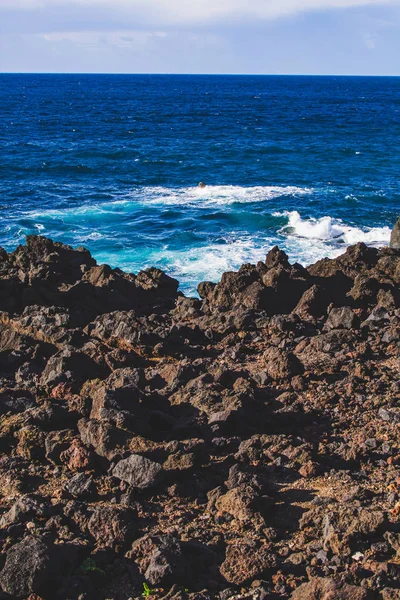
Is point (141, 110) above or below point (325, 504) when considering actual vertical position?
above

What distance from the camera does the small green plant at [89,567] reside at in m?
6.44

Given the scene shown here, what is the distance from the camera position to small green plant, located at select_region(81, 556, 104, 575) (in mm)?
6438

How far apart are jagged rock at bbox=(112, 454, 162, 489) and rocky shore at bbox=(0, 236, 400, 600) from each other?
0.02 metres

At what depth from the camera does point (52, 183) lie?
4312 cm

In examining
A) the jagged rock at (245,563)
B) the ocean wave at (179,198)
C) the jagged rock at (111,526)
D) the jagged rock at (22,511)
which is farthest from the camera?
the ocean wave at (179,198)

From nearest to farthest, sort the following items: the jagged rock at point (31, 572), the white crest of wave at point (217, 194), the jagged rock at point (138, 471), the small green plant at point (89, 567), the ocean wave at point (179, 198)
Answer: the jagged rock at point (31, 572) < the small green plant at point (89, 567) < the jagged rock at point (138, 471) < the ocean wave at point (179, 198) < the white crest of wave at point (217, 194)

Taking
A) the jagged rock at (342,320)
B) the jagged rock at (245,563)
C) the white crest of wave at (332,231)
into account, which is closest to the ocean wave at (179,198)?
the white crest of wave at (332,231)

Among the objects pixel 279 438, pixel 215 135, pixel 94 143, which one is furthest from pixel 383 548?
pixel 215 135

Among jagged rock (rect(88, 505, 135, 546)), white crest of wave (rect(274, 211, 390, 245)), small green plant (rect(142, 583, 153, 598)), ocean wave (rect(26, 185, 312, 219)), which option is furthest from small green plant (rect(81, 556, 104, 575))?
ocean wave (rect(26, 185, 312, 219))

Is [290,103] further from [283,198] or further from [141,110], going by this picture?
[283,198]

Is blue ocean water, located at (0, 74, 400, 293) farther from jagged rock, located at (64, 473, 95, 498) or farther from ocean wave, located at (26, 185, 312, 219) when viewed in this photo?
jagged rock, located at (64, 473, 95, 498)

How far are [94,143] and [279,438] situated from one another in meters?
54.8

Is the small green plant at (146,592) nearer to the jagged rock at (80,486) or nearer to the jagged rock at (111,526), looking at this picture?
the jagged rock at (111,526)

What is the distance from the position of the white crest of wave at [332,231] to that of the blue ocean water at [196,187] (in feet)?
0.19
